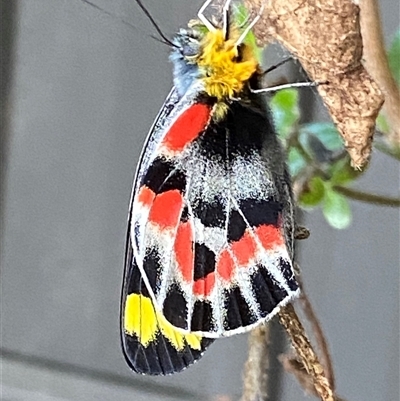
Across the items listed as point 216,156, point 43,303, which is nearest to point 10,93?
point 43,303

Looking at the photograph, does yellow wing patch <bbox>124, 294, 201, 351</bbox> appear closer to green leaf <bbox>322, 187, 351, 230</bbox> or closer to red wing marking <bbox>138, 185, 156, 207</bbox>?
red wing marking <bbox>138, 185, 156, 207</bbox>

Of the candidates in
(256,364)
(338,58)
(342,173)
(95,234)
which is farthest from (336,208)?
(95,234)

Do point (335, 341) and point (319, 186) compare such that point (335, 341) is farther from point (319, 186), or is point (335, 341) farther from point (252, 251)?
point (252, 251)

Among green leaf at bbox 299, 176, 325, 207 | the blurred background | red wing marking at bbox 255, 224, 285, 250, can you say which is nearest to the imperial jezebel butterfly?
red wing marking at bbox 255, 224, 285, 250

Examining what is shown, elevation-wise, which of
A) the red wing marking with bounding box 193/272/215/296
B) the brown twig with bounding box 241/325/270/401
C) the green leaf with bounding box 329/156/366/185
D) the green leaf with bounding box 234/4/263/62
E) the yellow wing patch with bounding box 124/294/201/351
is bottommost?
the brown twig with bounding box 241/325/270/401

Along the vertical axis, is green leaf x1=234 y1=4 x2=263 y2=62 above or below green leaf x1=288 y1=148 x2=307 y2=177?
above

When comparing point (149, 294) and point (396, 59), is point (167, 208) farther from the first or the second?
point (396, 59)
